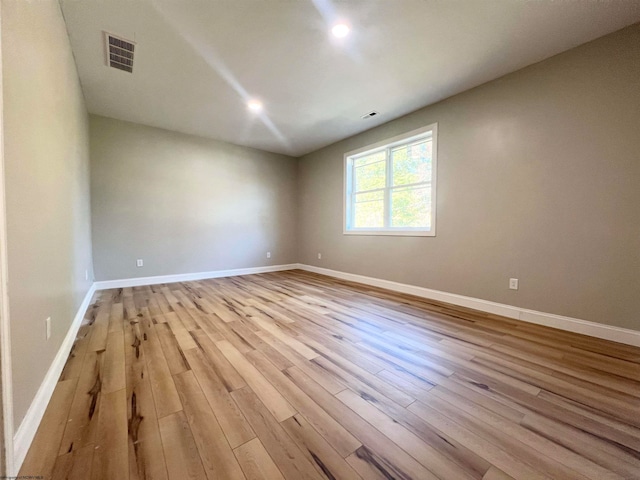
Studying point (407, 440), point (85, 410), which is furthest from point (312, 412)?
point (85, 410)

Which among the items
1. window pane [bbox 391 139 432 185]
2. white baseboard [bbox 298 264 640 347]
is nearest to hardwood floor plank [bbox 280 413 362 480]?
white baseboard [bbox 298 264 640 347]

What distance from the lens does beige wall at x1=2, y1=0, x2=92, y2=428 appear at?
100cm

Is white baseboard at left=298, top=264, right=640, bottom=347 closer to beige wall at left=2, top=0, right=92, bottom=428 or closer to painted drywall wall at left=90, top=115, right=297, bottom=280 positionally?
painted drywall wall at left=90, top=115, right=297, bottom=280

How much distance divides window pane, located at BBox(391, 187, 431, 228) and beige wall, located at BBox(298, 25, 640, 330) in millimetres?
234

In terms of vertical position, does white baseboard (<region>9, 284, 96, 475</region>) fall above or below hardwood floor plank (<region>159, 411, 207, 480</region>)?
above

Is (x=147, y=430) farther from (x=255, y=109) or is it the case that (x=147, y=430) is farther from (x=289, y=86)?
(x=255, y=109)

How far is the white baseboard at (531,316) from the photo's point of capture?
205 cm

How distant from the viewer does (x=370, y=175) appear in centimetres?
432

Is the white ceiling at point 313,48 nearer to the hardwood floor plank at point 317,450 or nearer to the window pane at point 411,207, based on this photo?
the window pane at point 411,207

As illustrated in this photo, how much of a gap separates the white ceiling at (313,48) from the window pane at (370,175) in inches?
33.7

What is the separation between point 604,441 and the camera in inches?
42.9

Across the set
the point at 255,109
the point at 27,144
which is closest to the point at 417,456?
the point at 27,144

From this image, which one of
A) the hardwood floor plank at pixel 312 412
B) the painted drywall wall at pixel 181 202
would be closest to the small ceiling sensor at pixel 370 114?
the painted drywall wall at pixel 181 202

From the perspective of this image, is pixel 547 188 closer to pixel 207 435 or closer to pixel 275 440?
pixel 275 440
